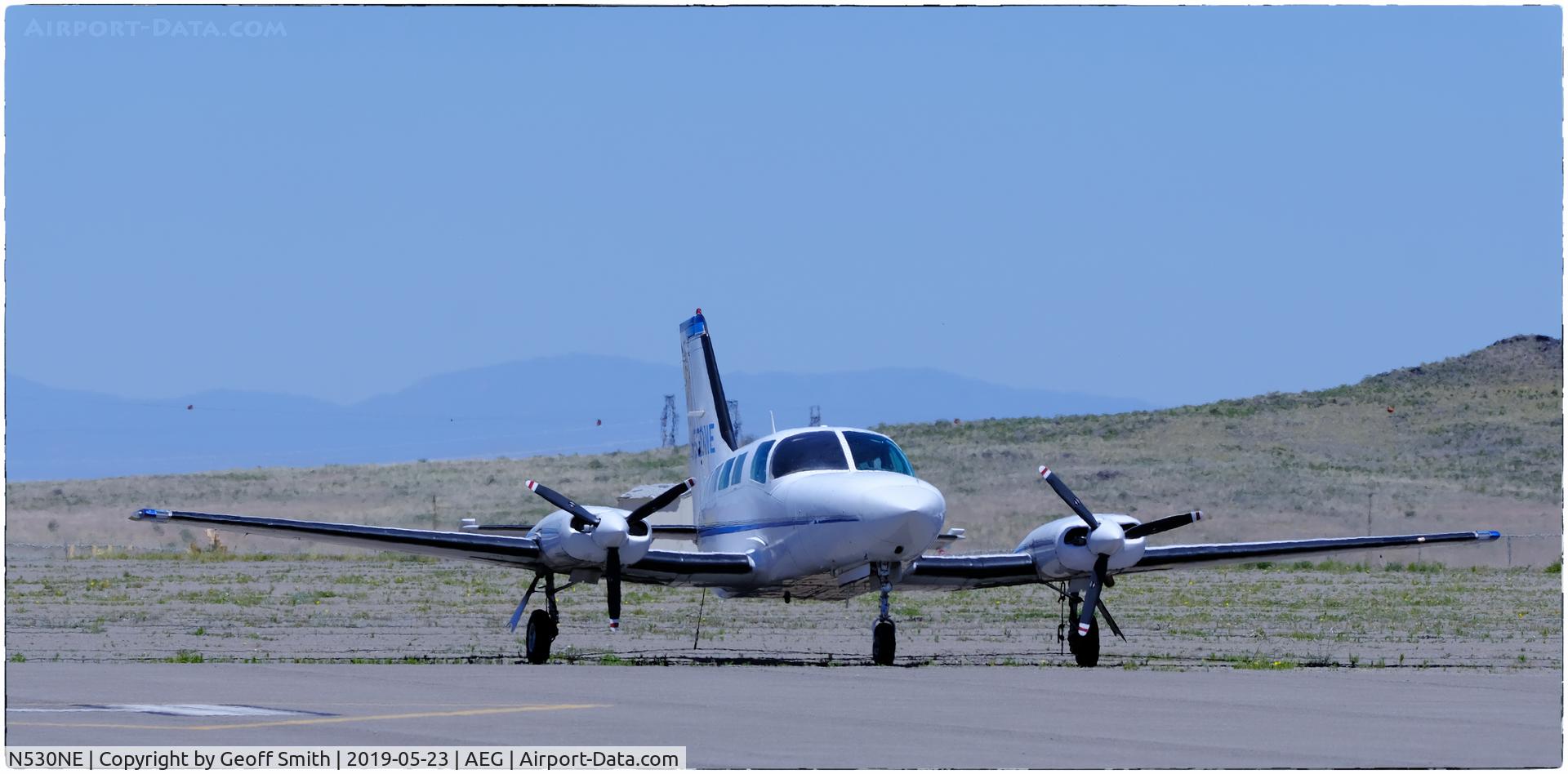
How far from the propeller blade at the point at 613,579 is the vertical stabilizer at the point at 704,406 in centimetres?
495

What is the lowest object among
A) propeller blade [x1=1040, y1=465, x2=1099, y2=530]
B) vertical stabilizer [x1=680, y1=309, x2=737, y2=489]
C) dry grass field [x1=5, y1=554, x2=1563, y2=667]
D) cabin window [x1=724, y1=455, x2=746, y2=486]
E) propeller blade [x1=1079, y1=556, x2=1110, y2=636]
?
dry grass field [x1=5, y1=554, x2=1563, y2=667]

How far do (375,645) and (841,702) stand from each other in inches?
454

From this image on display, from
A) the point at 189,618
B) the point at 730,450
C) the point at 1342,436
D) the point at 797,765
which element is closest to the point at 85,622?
the point at 189,618

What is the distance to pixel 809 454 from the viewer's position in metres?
24.1

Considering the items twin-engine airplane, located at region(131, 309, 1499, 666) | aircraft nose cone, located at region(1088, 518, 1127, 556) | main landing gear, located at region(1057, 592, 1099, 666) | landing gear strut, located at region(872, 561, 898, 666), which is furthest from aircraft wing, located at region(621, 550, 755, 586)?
aircraft nose cone, located at region(1088, 518, 1127, 556)

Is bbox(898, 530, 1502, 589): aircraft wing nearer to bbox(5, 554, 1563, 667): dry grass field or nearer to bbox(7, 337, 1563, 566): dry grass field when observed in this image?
bbox(5, 554, 1563, 667): dry grass field

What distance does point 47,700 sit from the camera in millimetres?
16531

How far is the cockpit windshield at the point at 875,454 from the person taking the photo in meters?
23.8

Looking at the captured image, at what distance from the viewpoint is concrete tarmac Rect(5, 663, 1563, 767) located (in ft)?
42.9

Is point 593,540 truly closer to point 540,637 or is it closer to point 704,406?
point 540,637

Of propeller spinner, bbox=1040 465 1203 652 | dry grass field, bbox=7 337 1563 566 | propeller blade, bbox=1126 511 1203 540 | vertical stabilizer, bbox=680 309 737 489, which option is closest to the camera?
propeller spinner, bbox=1040 465 1203 652

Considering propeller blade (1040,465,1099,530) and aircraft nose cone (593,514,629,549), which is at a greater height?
propeller blade (1040,465,1099,530)

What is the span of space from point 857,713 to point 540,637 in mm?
8823

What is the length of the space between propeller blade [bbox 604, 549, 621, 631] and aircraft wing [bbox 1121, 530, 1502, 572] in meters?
6.24
